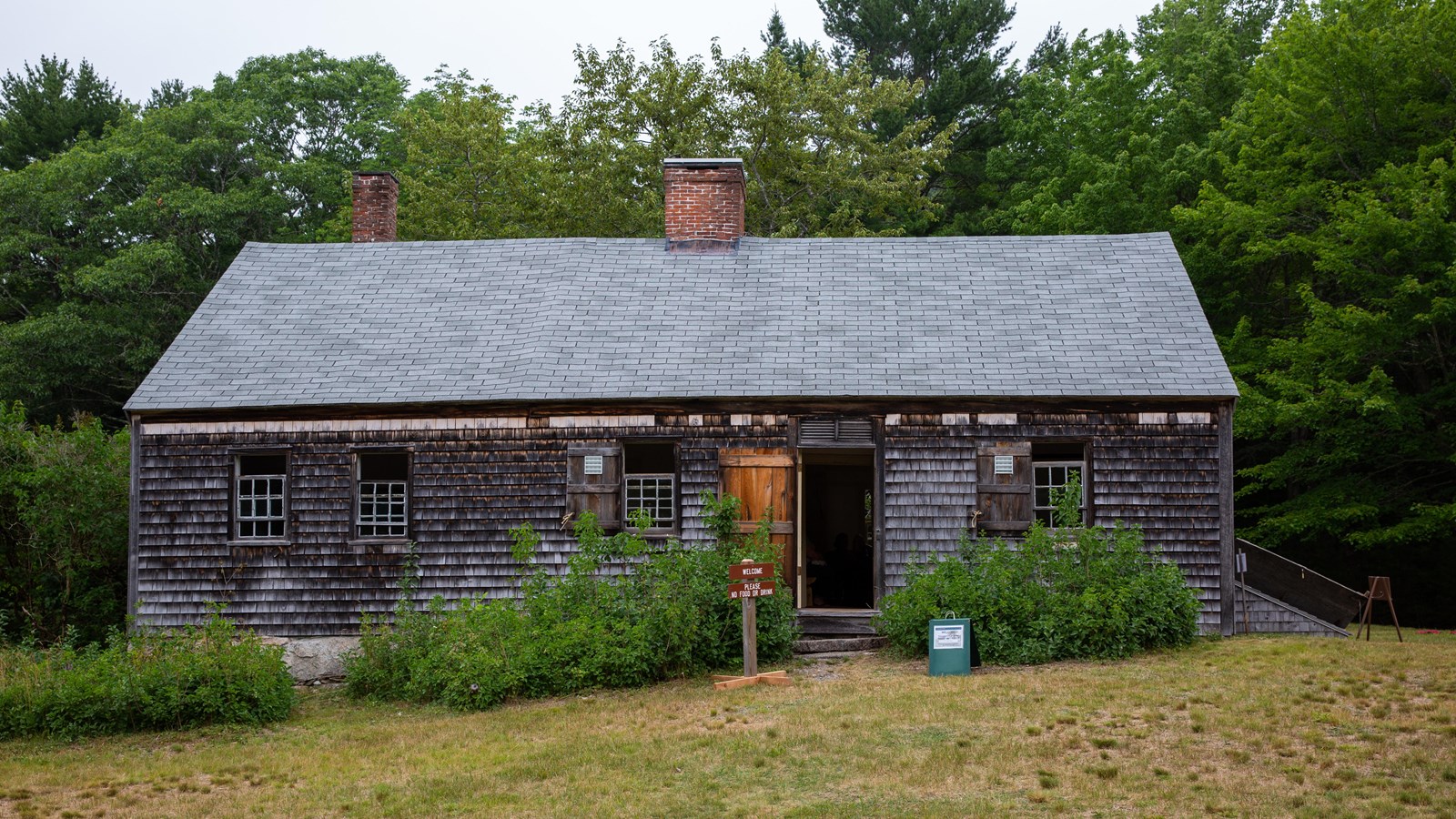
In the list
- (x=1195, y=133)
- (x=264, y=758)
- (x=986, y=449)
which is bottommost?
(x=264, y=758)

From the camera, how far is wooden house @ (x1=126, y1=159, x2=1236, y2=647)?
53.0 ft

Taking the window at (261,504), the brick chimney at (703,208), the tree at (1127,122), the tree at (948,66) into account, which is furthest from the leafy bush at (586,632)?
the tree at (948,66)

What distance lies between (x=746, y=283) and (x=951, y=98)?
20286 millimetres

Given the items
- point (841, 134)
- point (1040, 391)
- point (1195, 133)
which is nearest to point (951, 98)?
point (841, 134)

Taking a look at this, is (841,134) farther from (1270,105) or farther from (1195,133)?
(1270,105)

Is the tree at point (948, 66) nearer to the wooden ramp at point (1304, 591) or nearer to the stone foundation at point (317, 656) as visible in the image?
the wooden ramp at point (1304, 591)

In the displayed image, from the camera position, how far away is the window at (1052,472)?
53.3 feet

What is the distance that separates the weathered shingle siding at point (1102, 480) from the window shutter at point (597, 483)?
3325 mm

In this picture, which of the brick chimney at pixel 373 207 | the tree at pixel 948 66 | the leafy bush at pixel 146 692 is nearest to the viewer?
the leafy bush at pixel 146 692

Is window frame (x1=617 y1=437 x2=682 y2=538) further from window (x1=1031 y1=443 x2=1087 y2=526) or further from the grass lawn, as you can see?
window (x1=1031 y1=443 x2=1087 y2=526)

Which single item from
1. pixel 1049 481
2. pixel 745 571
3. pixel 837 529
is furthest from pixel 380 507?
pixel 837 529

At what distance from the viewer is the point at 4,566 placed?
18359 millimetres

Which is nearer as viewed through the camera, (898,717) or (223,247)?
(898,717)

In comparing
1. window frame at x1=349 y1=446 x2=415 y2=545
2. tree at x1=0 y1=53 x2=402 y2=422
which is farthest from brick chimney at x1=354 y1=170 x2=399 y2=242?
tree at x1=0 y1=53 x2=402 y2=422
